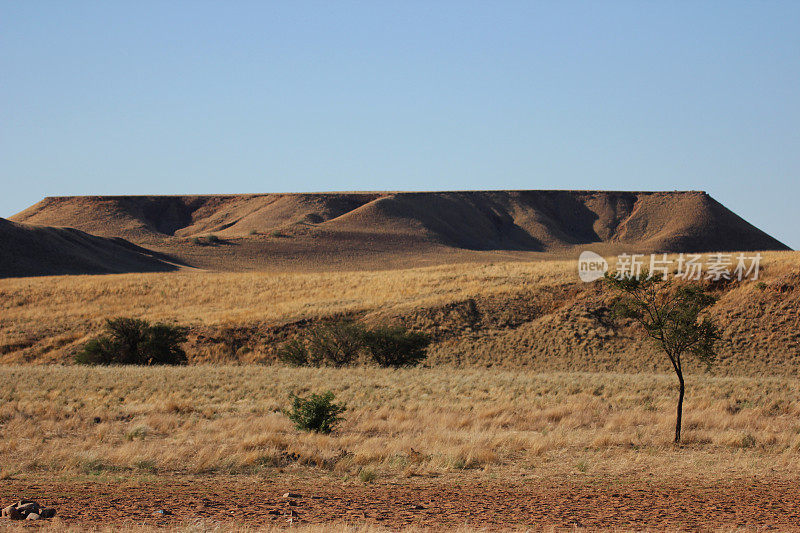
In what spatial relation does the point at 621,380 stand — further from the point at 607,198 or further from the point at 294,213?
the point at 607,198

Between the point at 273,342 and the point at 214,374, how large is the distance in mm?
13561

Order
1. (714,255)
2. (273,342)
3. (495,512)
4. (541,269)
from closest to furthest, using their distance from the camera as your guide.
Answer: (495,512), (273,342), (714,255), (541,269)

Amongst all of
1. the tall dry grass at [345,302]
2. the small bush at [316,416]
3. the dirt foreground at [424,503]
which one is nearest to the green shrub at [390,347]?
the tall dry grass at [345,302]

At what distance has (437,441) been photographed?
42.0 feet

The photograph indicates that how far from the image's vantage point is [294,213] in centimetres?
14325

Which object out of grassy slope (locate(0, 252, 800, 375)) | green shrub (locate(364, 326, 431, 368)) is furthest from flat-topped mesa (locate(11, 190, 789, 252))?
green shrub (locate(364, 326, 431, 368))

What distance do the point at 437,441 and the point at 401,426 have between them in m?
2.03

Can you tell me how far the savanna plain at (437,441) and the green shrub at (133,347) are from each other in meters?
2.92

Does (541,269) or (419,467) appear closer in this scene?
(419,467)

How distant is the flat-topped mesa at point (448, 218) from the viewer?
13050cm

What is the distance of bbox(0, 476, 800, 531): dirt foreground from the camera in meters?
7.62

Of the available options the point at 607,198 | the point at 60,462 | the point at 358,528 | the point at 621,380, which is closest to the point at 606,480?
the point at 358,528

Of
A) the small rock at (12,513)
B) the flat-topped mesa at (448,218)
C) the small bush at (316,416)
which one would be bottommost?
the small bush at (316,416)

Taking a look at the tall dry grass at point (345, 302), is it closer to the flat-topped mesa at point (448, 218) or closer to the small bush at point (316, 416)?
the small bush at point (316, 416)
